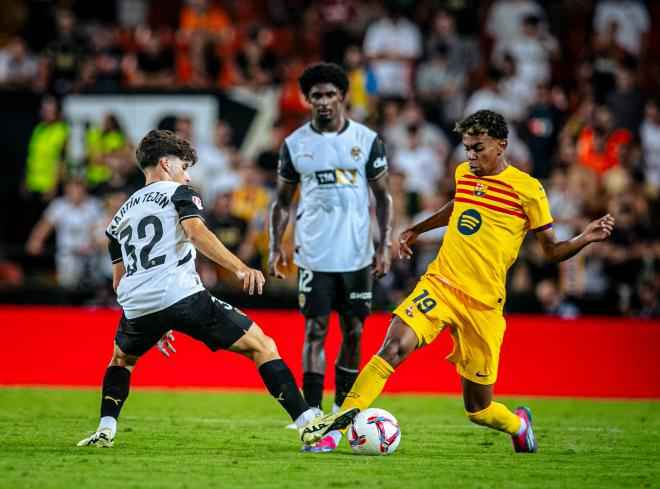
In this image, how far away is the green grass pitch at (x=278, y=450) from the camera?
20.4 ft

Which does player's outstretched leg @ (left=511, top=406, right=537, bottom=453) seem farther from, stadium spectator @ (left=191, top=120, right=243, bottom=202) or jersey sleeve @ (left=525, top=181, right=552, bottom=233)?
stadium spectator @ (left=191, top=120, right=243, bottom=202)

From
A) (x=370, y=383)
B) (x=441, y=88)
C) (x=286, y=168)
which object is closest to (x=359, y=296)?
(x=286, y=168)

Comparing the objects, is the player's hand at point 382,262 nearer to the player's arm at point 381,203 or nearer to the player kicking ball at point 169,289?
the player's arm at point 381,203

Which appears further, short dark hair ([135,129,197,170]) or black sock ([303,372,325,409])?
black sock ([303,372,325,409])

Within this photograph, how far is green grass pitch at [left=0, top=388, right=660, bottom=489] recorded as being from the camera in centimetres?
622

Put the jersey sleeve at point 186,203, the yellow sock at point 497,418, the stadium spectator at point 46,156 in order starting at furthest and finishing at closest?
the stadium spectator at point 46,156, the yellow sock at point 497,418, the jersey sleeve at point 186,203

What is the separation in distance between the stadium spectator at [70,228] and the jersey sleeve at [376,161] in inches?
294

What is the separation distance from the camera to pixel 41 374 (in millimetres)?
12703

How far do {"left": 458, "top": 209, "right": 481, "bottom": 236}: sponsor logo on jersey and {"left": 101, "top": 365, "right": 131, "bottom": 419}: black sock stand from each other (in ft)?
8.22

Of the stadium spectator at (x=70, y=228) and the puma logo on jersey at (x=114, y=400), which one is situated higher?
the stadium spectator at (x=70, y=228)

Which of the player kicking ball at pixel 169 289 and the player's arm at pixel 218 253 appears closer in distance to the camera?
the player's arm at pixel 218 253

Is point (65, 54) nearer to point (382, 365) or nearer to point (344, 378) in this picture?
point (344, 378)

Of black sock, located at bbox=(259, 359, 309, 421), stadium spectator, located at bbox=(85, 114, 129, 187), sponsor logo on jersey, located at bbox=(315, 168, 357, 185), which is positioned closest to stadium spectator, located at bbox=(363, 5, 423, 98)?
stadium spectator, located at bbox=(85, 114, 129, 187)

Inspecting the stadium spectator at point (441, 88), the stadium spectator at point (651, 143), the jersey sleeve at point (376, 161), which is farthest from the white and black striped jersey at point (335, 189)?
the stadium spectator at point (651, 143)
